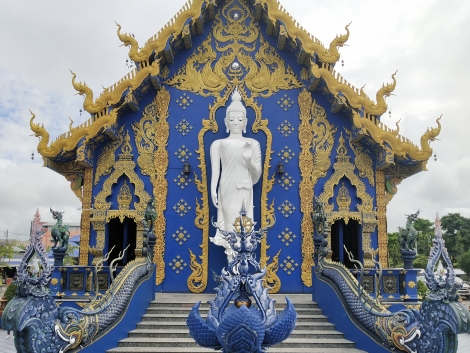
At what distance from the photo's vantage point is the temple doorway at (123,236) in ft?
30.1

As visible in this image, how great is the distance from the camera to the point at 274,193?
9.02 m

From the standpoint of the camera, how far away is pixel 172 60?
9.32m

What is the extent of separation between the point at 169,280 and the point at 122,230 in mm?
1557

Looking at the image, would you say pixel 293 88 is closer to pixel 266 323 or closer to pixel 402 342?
pixel 402 342

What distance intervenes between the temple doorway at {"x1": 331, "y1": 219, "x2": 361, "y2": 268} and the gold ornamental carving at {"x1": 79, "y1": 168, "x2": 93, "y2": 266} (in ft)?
15.9

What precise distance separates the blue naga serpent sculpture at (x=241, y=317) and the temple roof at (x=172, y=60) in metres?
4.91

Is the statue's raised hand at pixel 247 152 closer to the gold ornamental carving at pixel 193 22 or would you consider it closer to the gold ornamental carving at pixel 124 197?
the gold ornamental carving at pixel 193 22

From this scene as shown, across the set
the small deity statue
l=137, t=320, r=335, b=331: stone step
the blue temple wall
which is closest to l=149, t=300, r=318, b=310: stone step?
l=137, t=320, r=335, b=331: stone step

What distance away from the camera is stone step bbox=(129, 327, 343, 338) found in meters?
6.26

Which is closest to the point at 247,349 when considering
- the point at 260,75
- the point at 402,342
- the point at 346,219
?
the point at 402,342

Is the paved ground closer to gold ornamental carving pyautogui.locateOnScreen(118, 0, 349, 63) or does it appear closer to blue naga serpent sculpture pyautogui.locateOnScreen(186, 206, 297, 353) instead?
blue naga serpent sculpture pyautogui.locateOnScreen(186, 206, 297, 353)

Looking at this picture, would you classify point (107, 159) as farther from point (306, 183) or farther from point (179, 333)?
point (179, 333)

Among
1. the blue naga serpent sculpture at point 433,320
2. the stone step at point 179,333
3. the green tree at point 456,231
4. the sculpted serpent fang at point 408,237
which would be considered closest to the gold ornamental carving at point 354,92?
the sculpted serpent fang at point 408,237

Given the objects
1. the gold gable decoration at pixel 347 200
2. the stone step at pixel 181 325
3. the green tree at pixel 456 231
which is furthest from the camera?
the green tree at pixel 456 231
